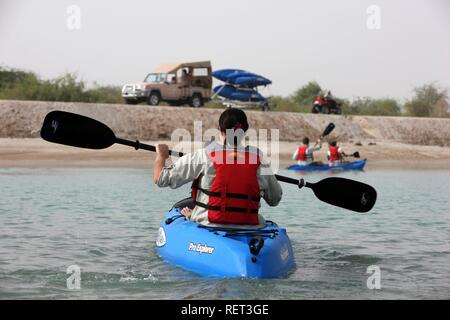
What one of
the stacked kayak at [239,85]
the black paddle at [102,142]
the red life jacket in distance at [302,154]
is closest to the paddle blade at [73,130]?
the black paddle at [102,142]

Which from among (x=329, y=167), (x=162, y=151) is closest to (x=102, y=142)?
(x=162, y=151)

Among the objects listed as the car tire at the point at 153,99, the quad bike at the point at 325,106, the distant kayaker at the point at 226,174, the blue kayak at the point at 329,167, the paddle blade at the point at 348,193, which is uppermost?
the car tire at the point at 153,99

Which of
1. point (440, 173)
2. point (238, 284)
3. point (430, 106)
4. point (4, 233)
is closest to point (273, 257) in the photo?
point (238, 284)

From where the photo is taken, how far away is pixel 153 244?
10859 millimetres

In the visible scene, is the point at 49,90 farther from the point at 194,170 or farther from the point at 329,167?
the point at 194,170

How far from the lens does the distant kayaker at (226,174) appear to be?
7.98m

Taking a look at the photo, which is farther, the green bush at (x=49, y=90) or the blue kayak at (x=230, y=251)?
the green bush at (x=49, y=90)

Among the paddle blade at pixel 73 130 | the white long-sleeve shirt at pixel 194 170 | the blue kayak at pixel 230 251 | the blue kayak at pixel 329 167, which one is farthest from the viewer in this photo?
the blue kayak at pixel 329 167

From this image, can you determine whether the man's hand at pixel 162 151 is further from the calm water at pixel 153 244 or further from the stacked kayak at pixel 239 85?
the stacked kayak at pixel 239 85

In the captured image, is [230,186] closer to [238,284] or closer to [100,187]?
[238,284]

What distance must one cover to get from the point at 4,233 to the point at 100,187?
6161mm

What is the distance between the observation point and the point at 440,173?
78.0 ft

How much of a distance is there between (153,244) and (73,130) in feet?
8.17
